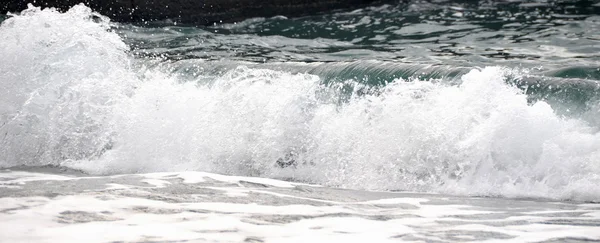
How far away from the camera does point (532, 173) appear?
5676 millimetres

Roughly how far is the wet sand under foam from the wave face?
1.51 ft

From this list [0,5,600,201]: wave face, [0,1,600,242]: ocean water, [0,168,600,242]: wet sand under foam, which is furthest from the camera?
[0,5,600,201]: wave face

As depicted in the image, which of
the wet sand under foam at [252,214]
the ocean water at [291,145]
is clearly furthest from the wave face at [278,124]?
the wet sand under foam at [252,214]

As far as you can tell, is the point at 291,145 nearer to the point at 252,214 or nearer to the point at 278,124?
the point at 278,124

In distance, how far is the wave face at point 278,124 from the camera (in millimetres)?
5789

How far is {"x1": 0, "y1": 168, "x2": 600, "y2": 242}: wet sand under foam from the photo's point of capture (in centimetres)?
403

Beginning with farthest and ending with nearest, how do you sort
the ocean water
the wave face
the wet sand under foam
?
the wave face → the ocean water → the wet sand under foam

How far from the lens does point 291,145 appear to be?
678cm

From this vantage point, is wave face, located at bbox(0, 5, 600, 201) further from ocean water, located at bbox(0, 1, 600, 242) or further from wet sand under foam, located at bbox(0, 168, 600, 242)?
wet sand under foam, located at bbox(0, 168, 600, 242)

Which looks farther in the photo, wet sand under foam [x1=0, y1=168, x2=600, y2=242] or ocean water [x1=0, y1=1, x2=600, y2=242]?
ocean water [x1=0, y1=1, x2=600, y2=242]

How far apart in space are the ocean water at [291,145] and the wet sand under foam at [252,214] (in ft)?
0.05

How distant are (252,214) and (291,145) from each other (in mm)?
2303

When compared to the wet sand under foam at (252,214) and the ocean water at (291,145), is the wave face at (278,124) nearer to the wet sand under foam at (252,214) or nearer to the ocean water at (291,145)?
the ocean water at (291,145)

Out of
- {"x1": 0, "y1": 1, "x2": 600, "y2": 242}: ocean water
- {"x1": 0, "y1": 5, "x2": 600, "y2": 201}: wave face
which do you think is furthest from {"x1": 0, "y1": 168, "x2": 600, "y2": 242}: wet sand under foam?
{"x1": 0, "y1": 5, "x2": 600, "y2": 201}: wave face
